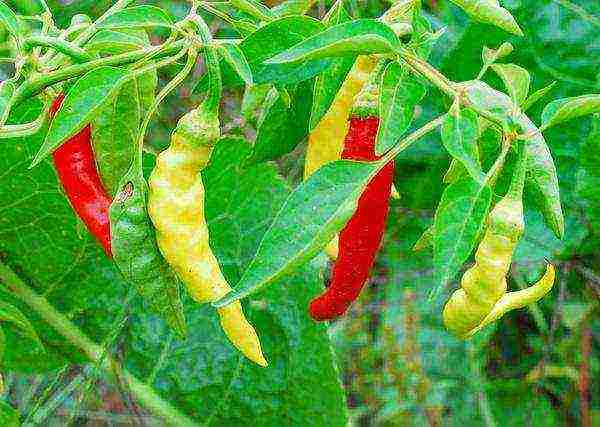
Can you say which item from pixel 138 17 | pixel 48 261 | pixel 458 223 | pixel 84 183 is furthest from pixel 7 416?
pixel 458 223

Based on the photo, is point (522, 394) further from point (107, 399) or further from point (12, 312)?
point (12, 312)

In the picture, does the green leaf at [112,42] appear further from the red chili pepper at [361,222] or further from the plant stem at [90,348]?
the plant stem at [90,348]

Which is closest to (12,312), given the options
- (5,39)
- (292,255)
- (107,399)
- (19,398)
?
(5,39)

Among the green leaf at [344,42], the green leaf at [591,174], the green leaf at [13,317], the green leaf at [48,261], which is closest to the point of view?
the green leaf at [344,42]

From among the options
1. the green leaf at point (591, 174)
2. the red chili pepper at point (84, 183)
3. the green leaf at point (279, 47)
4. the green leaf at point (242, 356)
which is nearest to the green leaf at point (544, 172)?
the green leaf at point (279, 47)

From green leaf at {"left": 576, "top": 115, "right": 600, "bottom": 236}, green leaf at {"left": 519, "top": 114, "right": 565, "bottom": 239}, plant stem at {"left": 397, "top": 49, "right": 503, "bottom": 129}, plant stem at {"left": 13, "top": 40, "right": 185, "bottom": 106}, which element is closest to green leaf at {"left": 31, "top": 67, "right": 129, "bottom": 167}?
plant stem at {"left": 13, "top": 40, "right": 185, "bottom": 106}

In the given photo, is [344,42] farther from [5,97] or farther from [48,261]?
[48,261]
